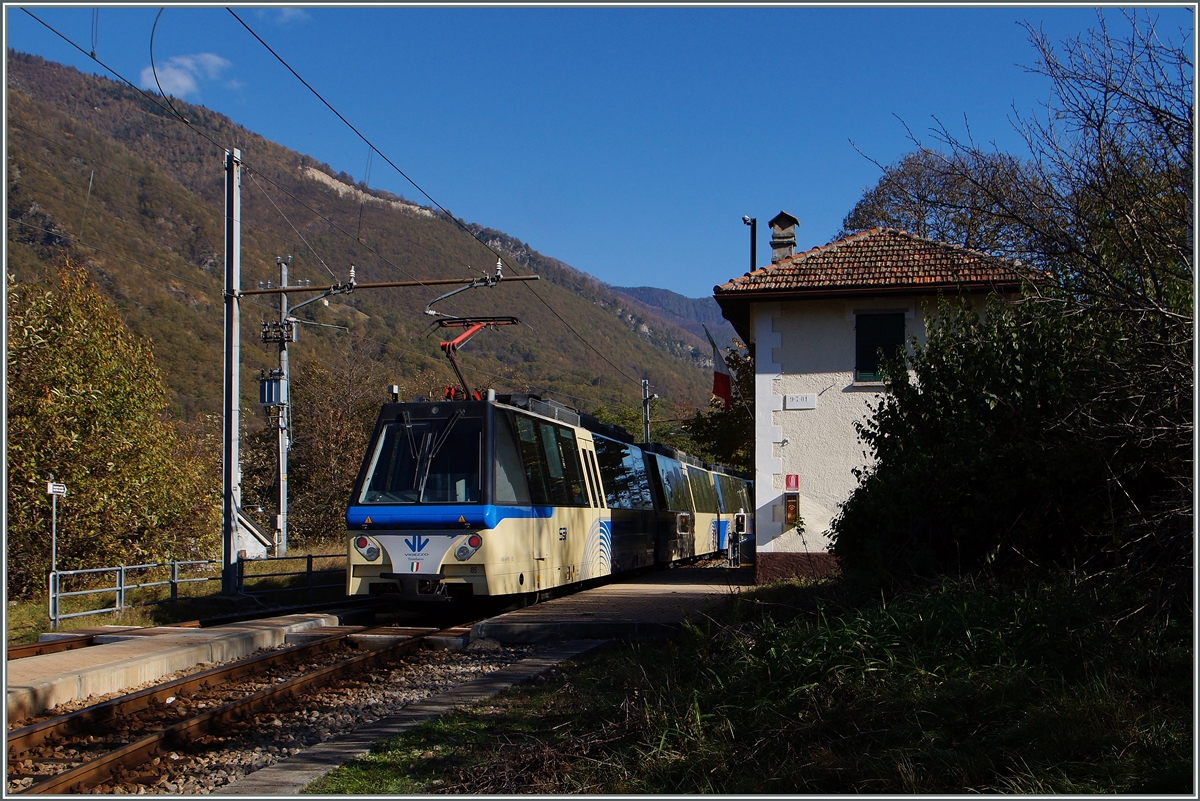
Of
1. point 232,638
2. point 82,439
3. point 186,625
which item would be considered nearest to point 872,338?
Answer: point 186,625

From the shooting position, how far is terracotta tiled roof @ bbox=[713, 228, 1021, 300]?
18.4 meters

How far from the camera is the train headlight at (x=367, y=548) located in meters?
13.0

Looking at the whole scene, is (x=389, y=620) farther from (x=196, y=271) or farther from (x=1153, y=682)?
(x=196, y=271)

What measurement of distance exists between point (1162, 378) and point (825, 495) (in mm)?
12782

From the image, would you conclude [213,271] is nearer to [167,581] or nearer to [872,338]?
[167,581]

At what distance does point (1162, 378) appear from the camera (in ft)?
21.0

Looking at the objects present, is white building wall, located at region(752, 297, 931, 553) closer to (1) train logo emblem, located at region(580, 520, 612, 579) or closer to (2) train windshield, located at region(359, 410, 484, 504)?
(1) train logo emblem, located at region(580, 520, 612, 579)

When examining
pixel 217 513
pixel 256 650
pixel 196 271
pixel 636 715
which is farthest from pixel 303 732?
pixel 196 271

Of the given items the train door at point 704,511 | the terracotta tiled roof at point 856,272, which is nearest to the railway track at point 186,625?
the terracotta tiled roof at point 856,272

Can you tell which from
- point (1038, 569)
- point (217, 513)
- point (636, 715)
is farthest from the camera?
point (217, 513)

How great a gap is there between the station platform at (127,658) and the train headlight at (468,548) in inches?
83.9

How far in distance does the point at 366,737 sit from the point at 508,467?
6.67 meters

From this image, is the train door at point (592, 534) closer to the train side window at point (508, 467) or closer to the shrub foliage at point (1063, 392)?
the train side window at point (508, 467)

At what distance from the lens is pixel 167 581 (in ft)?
51.7
